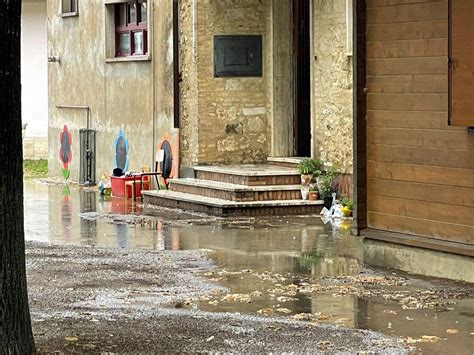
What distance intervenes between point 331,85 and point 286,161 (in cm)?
203

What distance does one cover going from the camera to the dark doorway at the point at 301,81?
23.1 m

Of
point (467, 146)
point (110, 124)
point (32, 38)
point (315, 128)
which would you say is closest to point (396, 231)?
point (467, 146)

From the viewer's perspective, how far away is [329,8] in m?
21.0

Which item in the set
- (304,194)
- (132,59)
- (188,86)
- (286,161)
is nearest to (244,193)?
(304,194)

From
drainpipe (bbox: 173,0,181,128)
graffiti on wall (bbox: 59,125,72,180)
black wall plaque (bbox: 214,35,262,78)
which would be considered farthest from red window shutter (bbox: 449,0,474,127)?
graffiti on wall (bbox: 59,125,72,180)

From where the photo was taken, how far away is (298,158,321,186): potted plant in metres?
21.3

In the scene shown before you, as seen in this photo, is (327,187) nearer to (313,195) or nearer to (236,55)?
(313,195)

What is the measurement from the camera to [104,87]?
27.2m

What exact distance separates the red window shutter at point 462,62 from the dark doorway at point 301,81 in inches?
407

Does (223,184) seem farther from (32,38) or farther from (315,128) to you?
(32,38)

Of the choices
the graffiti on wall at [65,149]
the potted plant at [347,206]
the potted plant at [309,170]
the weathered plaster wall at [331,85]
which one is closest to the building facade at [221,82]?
the weathered plaster wall at [331,85]

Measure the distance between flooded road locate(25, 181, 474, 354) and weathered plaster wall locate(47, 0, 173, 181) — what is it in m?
2.50

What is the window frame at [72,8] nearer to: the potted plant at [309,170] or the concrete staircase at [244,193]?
the concrete staircase at [244,193]

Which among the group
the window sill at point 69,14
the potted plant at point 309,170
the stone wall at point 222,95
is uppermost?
the window sill at point 69,14
